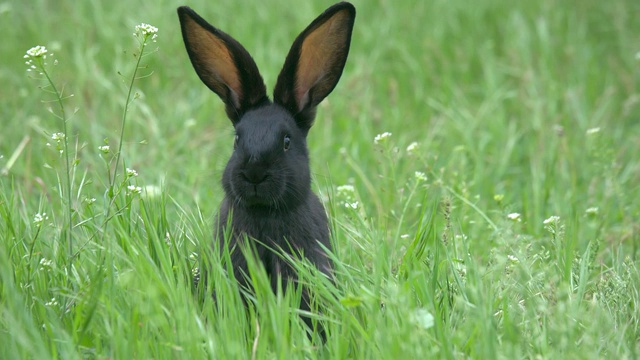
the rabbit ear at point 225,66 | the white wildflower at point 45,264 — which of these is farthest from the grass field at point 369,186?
the rabbit ear at point 225,66

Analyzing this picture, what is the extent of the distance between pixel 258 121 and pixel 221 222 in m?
0.49

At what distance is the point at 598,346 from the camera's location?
3342 mm

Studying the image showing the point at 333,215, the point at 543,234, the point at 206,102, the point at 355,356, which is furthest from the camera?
A: the point at 206,102

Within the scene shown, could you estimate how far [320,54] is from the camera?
4.68 meters

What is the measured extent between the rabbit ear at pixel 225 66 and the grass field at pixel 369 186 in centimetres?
30

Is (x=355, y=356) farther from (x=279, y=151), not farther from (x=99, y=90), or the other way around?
(x=99, y=90)

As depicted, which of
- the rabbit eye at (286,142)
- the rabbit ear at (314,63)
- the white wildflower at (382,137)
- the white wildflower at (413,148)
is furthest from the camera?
the white wildflower at (413,148)

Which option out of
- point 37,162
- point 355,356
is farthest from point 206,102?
point 355,356

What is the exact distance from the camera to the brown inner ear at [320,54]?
456cm

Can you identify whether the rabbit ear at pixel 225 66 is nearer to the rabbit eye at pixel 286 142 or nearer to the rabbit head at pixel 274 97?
the rabbit head at pixel 274 97

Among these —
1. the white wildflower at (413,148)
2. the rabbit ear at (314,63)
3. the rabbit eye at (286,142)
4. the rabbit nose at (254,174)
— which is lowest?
the white wildflower at (413,148)

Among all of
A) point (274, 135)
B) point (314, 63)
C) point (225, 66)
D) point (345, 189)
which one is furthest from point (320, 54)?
point (345, 189)

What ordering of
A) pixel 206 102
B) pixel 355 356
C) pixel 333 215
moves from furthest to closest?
pixel 206 102
pixel 333 215
pixel 355 356

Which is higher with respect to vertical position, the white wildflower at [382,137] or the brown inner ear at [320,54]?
the brown inner ear at [320,54]
